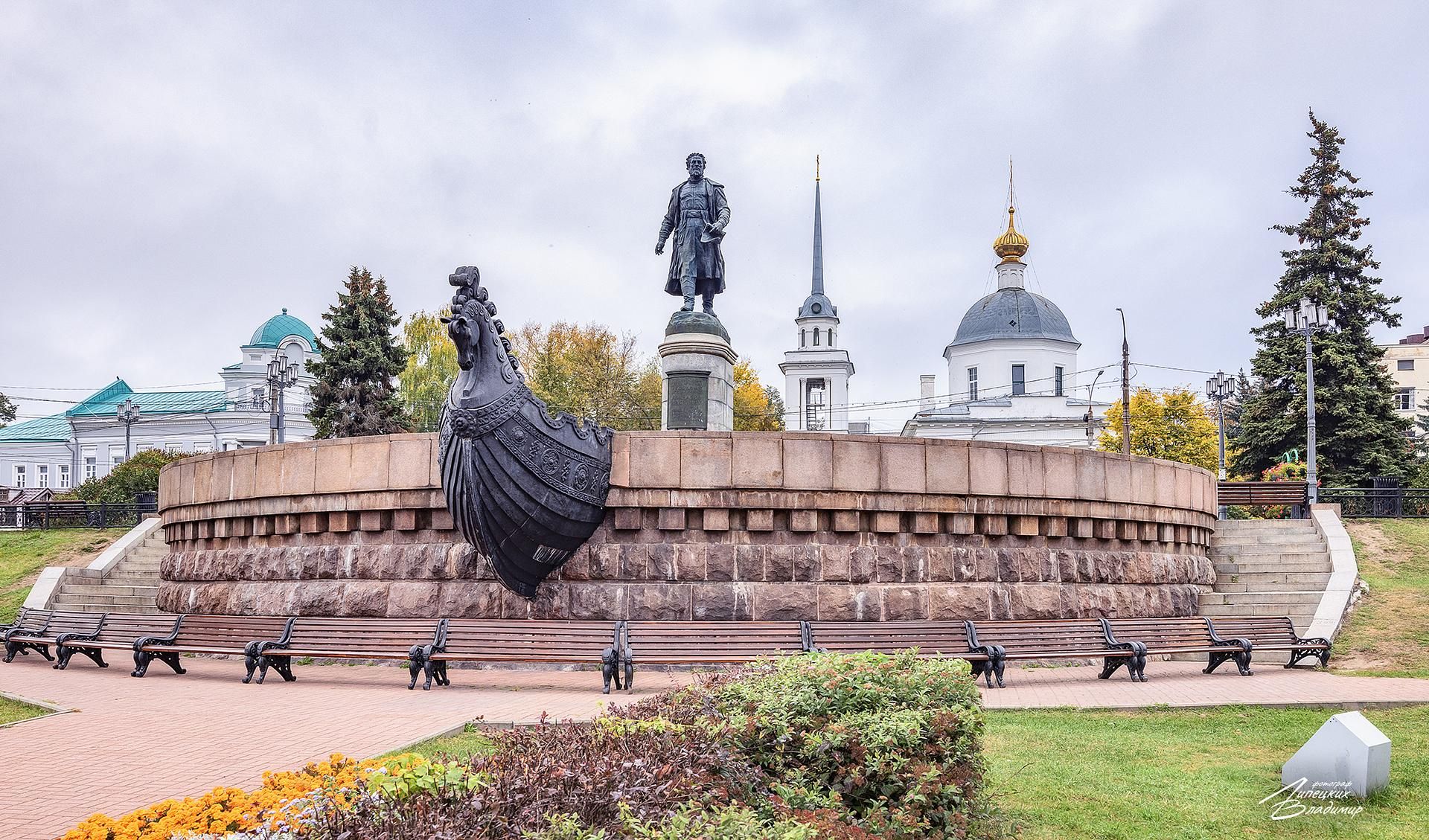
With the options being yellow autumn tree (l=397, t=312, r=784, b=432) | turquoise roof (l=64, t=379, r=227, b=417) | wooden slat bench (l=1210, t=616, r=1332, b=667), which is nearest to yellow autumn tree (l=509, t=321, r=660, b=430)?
yellow autumn tree (l=397, t=312, r=784, b=432)

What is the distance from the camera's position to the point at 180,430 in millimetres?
62969

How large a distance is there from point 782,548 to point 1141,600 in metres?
5.23

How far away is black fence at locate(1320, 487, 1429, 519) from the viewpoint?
941 inches

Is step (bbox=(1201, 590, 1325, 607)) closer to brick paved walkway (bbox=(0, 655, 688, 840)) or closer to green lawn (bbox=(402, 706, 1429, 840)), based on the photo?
green lawn (bbox=(402, 706, 1429, 840))

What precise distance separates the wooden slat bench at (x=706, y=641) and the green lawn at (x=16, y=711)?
4919mm

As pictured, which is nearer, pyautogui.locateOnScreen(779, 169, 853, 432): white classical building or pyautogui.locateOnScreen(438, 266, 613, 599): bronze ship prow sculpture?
pyautogui.locateOnScreen(438, 266, 613, 599): bronze ship prow sculpture

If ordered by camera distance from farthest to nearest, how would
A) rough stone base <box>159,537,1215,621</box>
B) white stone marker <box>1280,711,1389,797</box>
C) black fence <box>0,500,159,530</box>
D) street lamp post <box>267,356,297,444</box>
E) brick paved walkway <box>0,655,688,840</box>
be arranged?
1. street lamp post <box>267,356,297,444</box>
2. black fence <box>0,500,159,530</box>
3. rough stone base <box>159,537,1215,621</box>
4. brick paved walkway <box>0,655,688,840</box>
5. white stone marker <box>1280,711,1389,797</box>

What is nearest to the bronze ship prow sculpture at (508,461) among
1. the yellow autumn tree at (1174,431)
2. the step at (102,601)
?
the step at (102,601)

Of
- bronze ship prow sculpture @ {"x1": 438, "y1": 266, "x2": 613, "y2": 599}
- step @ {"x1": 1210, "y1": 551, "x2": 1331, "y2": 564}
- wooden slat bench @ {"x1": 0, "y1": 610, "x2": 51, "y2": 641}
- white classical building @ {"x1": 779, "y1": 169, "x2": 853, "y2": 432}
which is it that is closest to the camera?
bronze ship prow sculpture @ {"x1": 438, "y1": 266, "x2": 613, "y2": 599}

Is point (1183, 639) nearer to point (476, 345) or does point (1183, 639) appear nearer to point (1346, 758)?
point (1346, 758)

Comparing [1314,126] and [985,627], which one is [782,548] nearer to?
[985,627]

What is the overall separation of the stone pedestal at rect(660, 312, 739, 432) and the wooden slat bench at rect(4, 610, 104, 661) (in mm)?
7840

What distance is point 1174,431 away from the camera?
48594 mm

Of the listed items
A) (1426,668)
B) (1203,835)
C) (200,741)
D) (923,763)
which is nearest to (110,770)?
(200,741)
